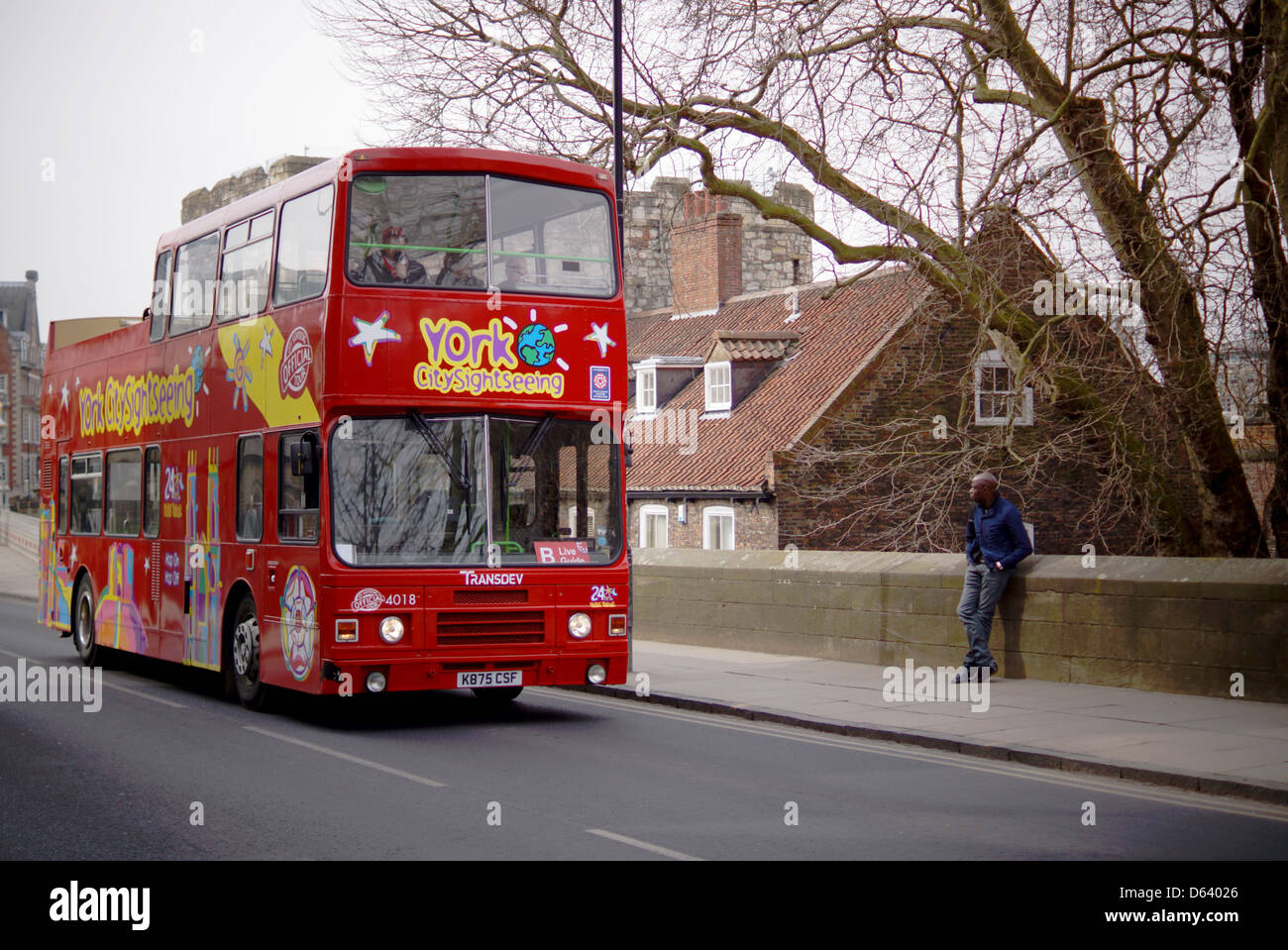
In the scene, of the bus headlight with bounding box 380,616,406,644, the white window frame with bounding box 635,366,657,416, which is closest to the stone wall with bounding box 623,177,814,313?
the white window frame with bounding box 635,366,657,416

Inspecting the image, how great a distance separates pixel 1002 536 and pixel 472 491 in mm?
5319

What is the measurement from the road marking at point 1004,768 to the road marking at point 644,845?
3.46 metres

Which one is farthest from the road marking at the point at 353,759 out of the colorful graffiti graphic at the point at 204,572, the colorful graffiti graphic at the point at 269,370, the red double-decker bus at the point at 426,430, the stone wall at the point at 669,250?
the stone wall at the point at 669,250

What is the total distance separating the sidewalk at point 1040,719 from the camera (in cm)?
1012

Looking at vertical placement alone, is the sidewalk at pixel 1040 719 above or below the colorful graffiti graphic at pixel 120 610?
below

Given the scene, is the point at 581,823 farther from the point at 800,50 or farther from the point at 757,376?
the point at 757,376

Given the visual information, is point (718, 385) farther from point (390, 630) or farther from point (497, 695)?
point (390, 630)

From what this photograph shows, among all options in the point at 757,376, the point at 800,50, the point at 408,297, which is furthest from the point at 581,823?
the point at 757,376

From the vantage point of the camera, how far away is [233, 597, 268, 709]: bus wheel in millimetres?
13750

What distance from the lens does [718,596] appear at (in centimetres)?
1959

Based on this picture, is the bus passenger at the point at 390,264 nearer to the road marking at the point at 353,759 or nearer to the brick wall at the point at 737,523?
the road marking at the point at 353,759

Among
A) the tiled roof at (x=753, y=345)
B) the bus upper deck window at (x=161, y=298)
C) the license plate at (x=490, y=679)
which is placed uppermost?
the tiled roof at (x=753, y=345)

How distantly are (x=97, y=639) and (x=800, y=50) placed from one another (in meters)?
11.0

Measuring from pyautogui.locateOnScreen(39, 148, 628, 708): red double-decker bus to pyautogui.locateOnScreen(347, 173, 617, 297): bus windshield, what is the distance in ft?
0.06
